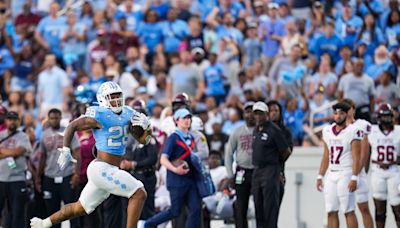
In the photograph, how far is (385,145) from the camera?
1733 cm

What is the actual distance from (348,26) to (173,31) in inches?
149

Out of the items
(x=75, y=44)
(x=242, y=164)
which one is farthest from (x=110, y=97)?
(x=75, y=44)

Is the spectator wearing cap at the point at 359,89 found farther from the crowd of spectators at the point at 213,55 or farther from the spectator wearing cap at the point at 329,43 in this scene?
the spectator wearing cap at the point at 329,43

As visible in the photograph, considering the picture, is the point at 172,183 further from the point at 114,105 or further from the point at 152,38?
the point at 152,38

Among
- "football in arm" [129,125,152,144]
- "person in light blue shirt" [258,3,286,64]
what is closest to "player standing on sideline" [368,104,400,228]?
"football in arm" [129,125,152,144]

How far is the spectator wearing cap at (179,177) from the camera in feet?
54.0

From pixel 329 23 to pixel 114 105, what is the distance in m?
9.95

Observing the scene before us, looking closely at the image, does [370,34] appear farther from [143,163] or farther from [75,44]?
[143,163]

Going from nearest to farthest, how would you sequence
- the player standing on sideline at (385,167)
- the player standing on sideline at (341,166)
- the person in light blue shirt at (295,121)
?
the player standing on sideline at (341,166), the player standing on sideline at (385,167), the person in light blue shirt at (295,121)

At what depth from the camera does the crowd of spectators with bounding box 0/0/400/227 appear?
2161 cm

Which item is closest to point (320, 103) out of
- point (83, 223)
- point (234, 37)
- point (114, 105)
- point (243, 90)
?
point (243, 90)

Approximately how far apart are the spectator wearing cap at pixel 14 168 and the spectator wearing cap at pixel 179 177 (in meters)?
1.95

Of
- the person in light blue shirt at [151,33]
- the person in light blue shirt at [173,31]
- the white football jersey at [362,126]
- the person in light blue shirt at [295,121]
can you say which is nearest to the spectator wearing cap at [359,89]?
the person in light blue shirt at [295,121]

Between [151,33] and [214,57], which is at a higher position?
[151,33]
